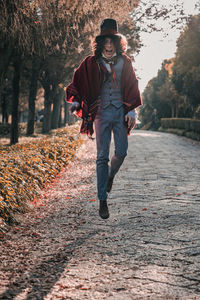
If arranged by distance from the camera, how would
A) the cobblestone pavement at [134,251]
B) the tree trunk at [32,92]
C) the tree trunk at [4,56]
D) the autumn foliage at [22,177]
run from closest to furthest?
the cobblestone pavement at [134,251]
the autumn foliage at [22,177]
the tree trunk at [4,56]
the tree trunk at [32,92]

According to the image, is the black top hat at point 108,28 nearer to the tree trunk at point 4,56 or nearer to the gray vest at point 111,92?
the gray vest at point 111,92

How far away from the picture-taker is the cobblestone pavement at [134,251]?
2.77 metres

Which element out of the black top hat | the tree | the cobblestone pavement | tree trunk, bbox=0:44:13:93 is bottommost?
the cobblestone pavement

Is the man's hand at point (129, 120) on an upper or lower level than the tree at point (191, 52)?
lower

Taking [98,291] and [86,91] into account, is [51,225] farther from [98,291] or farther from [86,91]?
[98,291]

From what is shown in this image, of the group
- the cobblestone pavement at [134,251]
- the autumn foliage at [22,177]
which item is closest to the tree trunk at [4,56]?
the autumn foliage at [22,177]

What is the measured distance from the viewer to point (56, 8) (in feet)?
22.8

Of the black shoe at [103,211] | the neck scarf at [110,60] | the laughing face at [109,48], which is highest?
the laughing face at [109,48]

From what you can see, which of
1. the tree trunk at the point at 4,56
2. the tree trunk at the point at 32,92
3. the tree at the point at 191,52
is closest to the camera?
the tree trunk at the point at 4,56

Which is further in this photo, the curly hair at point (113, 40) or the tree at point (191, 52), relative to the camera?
the tree at point (191, 52)

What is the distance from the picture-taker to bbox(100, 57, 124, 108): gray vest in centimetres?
441

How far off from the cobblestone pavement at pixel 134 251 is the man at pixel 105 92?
0.50 m

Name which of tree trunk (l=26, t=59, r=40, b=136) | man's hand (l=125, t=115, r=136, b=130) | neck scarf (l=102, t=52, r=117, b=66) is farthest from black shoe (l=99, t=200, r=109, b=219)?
tree trunk (l=26, t=59, r=40, b=136)

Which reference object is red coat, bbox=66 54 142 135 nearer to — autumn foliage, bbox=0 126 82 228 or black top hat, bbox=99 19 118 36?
black top hat, bbox=99 19 118 36
